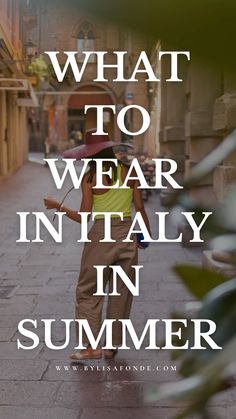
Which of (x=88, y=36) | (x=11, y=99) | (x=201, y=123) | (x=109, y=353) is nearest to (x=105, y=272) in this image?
(x=109, y=353)

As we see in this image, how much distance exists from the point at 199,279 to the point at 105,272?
491 cm

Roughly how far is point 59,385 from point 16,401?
0.37 meters

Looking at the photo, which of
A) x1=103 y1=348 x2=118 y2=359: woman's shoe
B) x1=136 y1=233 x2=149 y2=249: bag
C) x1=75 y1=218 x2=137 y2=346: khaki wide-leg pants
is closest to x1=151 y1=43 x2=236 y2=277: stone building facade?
x1=136 y1=233 x2=149 y2=249: bag

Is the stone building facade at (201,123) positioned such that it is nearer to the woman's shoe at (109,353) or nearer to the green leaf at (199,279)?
the green leaf at (199,279)

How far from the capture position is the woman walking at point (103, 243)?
16.9ft

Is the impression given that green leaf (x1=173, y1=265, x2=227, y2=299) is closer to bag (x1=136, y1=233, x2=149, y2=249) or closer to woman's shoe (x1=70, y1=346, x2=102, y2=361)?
woman's shoe (x1=70, y1=346, x2=102, y2=361)

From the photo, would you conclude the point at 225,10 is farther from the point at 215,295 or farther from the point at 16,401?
the point at 16,401

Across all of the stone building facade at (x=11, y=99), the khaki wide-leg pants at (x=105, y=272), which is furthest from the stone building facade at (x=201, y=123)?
the stone building facade at (x=11, y=99)

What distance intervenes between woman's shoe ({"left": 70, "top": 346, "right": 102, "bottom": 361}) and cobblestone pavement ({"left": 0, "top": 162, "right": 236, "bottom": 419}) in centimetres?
6

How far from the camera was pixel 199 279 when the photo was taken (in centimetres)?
56

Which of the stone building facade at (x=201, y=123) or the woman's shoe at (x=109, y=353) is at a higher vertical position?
the stone building facade at (x=201, y=123)

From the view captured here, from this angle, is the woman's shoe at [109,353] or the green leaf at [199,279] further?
the woman's shoe at [109,353]

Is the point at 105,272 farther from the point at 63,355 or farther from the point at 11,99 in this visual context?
the point at 11,99

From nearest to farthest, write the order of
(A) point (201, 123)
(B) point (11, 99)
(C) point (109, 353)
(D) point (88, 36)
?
(D) point (88, 36), (C) point (109, 353), (A) point (201, 123), (B) point (11, 99)
